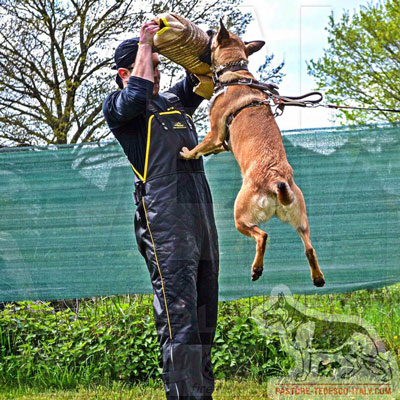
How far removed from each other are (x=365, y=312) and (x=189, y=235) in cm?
229

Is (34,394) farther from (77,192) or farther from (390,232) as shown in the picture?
(390,232)

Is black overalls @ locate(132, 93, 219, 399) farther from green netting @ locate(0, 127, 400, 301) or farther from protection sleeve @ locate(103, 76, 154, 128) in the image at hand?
green netting @ locate(0, 127, 400, 301)

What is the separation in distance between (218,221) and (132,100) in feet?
6.57

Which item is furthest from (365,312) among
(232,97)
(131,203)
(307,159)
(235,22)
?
(235,22)

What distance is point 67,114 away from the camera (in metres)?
6.52

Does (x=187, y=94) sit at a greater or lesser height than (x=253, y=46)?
lesser

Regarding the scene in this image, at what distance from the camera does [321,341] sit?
14.6 ft

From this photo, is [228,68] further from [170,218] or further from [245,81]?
[170,218]

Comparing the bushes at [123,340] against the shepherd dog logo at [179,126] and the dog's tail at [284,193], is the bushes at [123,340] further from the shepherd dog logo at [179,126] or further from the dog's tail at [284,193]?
the dog's tail at [284,193]

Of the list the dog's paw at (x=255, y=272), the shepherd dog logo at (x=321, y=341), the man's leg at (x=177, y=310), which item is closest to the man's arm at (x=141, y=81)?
the man's leg at (x=177, y=310)

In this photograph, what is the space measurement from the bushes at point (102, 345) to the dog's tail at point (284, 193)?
2358 mm

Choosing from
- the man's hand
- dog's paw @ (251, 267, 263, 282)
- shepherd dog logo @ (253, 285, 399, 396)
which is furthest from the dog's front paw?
shepherd dog logo @ (253, 285, 399, 396)

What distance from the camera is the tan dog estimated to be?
2504 millimetres

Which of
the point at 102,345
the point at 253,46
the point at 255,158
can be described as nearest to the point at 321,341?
the point at 102,345
